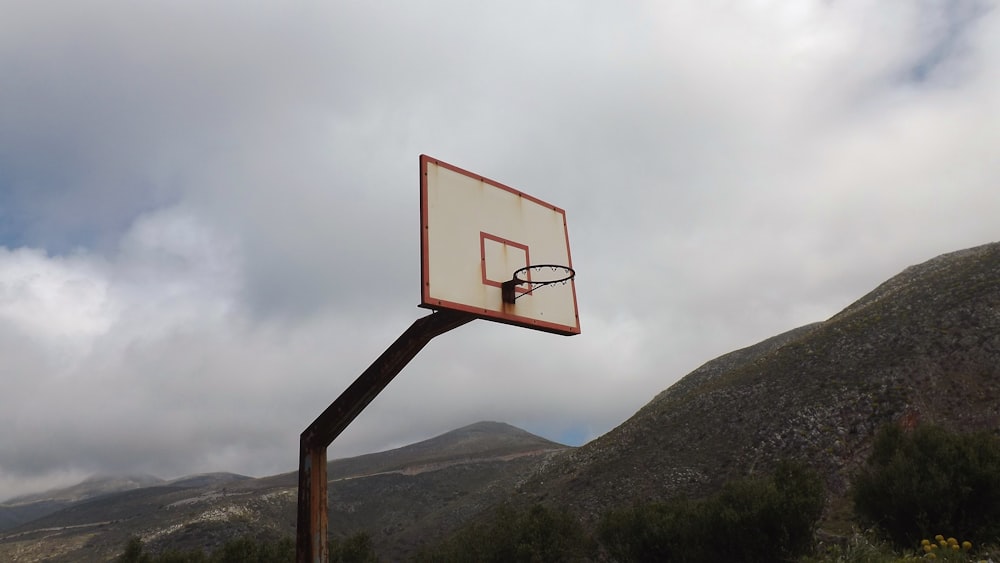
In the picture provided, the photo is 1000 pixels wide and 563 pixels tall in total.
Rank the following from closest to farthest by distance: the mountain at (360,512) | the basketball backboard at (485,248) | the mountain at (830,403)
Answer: the basketball backboard at (485,248), the mountain at (830,403), the mountain at (360,512)

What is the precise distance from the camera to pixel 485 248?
35.5 feet

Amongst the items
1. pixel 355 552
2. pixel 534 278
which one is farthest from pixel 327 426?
pixel 355 552

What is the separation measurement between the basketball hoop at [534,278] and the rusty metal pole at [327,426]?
2095 millimetres

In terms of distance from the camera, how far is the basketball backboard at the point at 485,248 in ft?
31.9

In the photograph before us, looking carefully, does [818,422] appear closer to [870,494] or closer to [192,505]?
[870,494]

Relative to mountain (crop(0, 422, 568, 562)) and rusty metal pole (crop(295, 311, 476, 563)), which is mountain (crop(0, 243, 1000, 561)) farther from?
rusty metal pole (crop(295, 311, 476, 563))

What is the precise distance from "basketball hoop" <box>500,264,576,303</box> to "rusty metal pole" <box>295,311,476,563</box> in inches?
82.5

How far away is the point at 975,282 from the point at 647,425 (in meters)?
28.2

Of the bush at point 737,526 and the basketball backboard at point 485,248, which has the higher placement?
the basketball backboard at point 485,248

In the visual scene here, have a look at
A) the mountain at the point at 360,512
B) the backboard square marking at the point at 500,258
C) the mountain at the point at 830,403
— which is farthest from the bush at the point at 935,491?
the mountain at the point at 360,512

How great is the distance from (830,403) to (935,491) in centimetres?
2710

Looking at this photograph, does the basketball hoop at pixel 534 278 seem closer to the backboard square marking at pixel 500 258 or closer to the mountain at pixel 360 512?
the backboard square marking at pixel 500 258

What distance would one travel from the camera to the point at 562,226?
12.8 meters

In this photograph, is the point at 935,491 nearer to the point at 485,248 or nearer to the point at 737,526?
the point at 737,526
